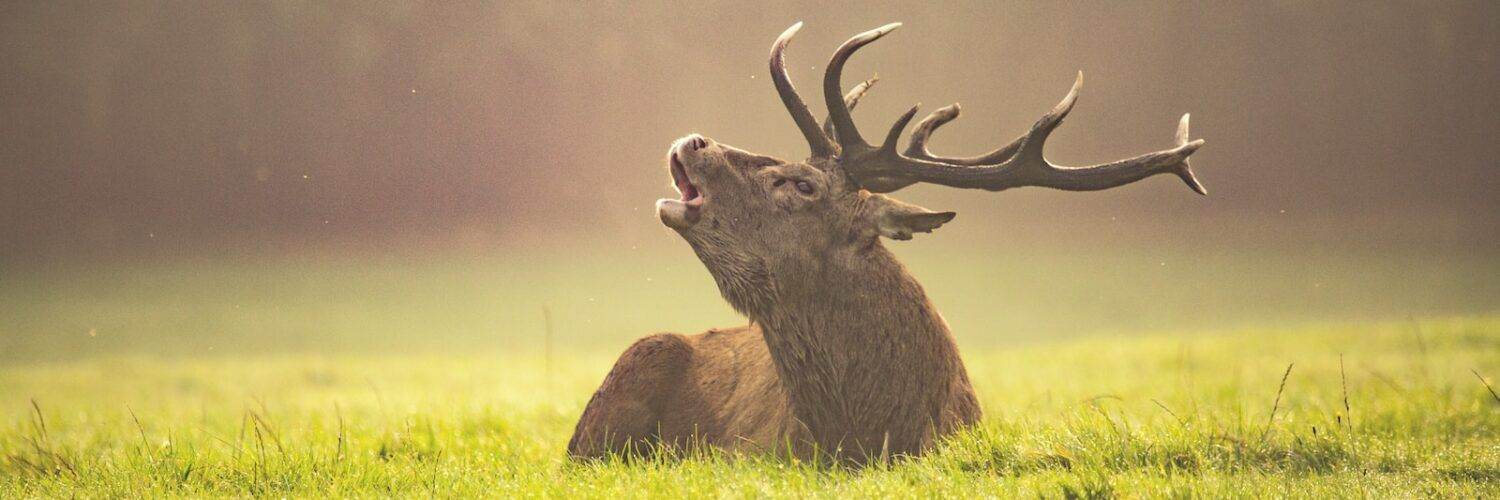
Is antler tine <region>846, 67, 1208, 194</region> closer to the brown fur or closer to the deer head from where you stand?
the deer head

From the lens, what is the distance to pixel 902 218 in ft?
17.4

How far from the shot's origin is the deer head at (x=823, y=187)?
5.41 metres

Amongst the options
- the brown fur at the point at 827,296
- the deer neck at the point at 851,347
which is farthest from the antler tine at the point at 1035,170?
the deer neck at the point at 851,347

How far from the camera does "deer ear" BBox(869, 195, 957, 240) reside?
5238 millimetres

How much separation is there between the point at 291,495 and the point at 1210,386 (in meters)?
8.54

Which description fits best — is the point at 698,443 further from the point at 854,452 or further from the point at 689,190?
the point at 689,190

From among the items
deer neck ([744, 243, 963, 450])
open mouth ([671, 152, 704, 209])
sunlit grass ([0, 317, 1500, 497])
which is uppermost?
open mouth ([671, 152, 704, 209])

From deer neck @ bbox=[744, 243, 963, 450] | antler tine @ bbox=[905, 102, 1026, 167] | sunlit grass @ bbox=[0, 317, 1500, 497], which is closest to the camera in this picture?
sunlit grass @ bbox=[0, 317, 1500, 497]

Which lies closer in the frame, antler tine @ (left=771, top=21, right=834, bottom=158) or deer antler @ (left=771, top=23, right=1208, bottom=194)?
deer antler @ (left=771, top=23, right=1208, bottom=194)

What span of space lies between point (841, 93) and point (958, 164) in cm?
80

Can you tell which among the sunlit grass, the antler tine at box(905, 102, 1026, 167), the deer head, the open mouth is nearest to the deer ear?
the deer head

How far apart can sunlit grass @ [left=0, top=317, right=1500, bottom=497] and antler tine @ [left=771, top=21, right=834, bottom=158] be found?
1616mm

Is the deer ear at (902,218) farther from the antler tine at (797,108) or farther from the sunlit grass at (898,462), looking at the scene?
the sunlit grass at (898,462)

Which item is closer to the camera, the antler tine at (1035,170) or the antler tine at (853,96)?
the antler tine at (1035,170)
